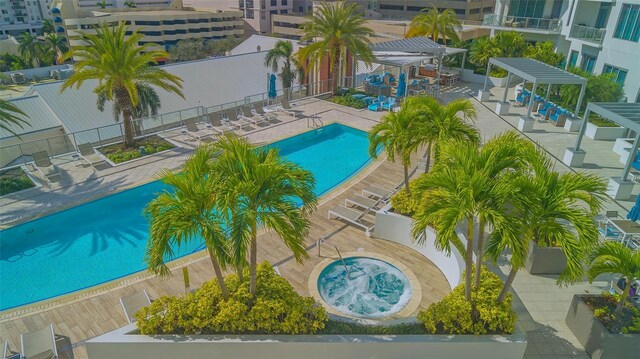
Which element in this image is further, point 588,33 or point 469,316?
point 588,33

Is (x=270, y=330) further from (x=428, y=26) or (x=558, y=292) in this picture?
(x=428, y=26)

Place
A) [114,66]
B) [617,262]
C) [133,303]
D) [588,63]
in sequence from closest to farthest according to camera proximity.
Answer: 1. [617,262]
2. [133,303]
3. [114,66]
4. [588,63]

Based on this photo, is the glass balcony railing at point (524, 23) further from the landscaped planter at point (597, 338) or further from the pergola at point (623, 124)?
the landscaped planter at point (597, 338)

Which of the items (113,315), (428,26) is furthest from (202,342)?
(428,26)

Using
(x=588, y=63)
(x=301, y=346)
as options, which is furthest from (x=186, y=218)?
(x=588, y=63)

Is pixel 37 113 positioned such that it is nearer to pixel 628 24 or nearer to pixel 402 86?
pixel 402 86

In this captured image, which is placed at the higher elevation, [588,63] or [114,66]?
[114,66]

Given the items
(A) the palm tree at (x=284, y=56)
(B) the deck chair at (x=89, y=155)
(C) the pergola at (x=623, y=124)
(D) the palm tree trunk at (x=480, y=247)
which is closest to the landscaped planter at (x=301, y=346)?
(D) the palm tree trunk at (x=480, y=247)
